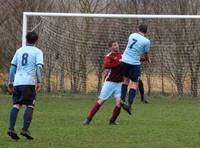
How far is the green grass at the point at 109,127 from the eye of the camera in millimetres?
9719

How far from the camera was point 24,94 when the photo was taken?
32.8 feet

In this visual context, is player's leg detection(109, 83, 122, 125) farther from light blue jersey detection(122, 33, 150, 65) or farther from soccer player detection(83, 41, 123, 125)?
light blue jersey detection(122, 33, 150, 65)

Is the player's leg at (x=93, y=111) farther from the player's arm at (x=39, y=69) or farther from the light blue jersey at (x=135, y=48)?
the player's arm at (x=39, y=69)

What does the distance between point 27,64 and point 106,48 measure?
36.7 ft

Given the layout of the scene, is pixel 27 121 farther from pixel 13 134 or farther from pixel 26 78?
pixel 26 78

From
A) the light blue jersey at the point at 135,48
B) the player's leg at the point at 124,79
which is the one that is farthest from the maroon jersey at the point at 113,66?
the light blue jersey at the point at 135,48

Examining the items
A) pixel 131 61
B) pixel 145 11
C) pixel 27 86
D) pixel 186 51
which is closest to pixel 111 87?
pixel 131 61

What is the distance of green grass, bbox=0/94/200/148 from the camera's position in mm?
9719

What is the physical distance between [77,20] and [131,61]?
28.7 ft

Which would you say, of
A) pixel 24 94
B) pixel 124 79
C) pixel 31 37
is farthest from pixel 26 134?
pixel 124 79

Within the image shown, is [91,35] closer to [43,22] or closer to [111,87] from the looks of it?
[43,22]

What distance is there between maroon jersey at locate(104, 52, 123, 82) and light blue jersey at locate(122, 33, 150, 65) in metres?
1.35

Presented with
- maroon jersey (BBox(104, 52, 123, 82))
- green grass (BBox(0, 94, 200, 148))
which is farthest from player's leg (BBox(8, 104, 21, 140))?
maroon jersey (BBox(104, 52, 123, 82))

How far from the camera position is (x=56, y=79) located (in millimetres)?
22062
